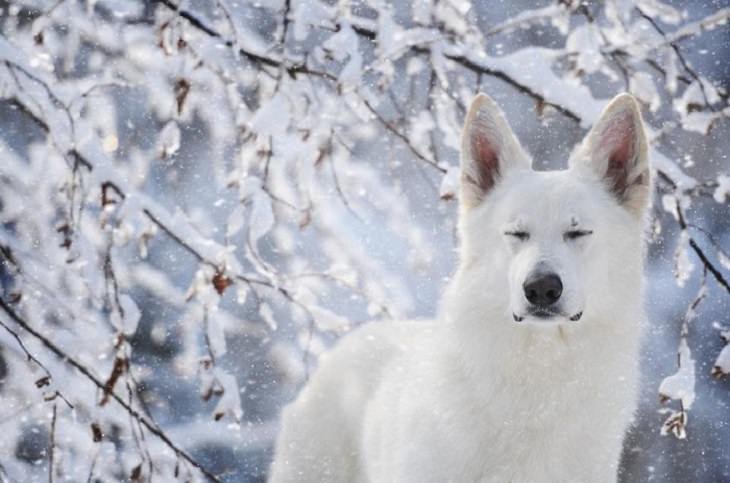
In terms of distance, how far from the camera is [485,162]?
3.22 metres

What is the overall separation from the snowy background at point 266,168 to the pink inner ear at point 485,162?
0.48ft

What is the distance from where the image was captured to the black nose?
8.55 ft

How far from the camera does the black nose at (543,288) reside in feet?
8.55

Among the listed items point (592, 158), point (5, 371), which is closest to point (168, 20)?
point (592, 158)

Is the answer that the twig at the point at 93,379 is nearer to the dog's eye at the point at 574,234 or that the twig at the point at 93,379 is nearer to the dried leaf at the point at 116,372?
the dried leaf at the point at 116,372

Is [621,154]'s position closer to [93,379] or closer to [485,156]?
[485,156]

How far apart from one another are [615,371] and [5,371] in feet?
11.3

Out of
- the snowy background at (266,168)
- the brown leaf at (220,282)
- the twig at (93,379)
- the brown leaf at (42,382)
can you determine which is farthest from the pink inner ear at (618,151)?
the brown leaf at (42,382)

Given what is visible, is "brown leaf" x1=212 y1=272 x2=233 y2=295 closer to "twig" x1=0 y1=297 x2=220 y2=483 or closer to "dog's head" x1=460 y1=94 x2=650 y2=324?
"twig" x1=0 y1=297 x2=220 y2=483

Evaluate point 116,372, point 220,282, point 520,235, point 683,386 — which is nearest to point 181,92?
point 220,282

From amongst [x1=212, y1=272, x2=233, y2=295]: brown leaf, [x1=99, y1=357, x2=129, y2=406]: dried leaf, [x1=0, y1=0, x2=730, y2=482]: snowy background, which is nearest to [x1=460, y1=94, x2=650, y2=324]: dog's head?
[x1=0, y1=0, x2=730, y2=482]: snowy background

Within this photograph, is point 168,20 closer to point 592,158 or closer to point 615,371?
point 592,158

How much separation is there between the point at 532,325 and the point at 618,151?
690 mm

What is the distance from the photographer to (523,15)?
312cm
